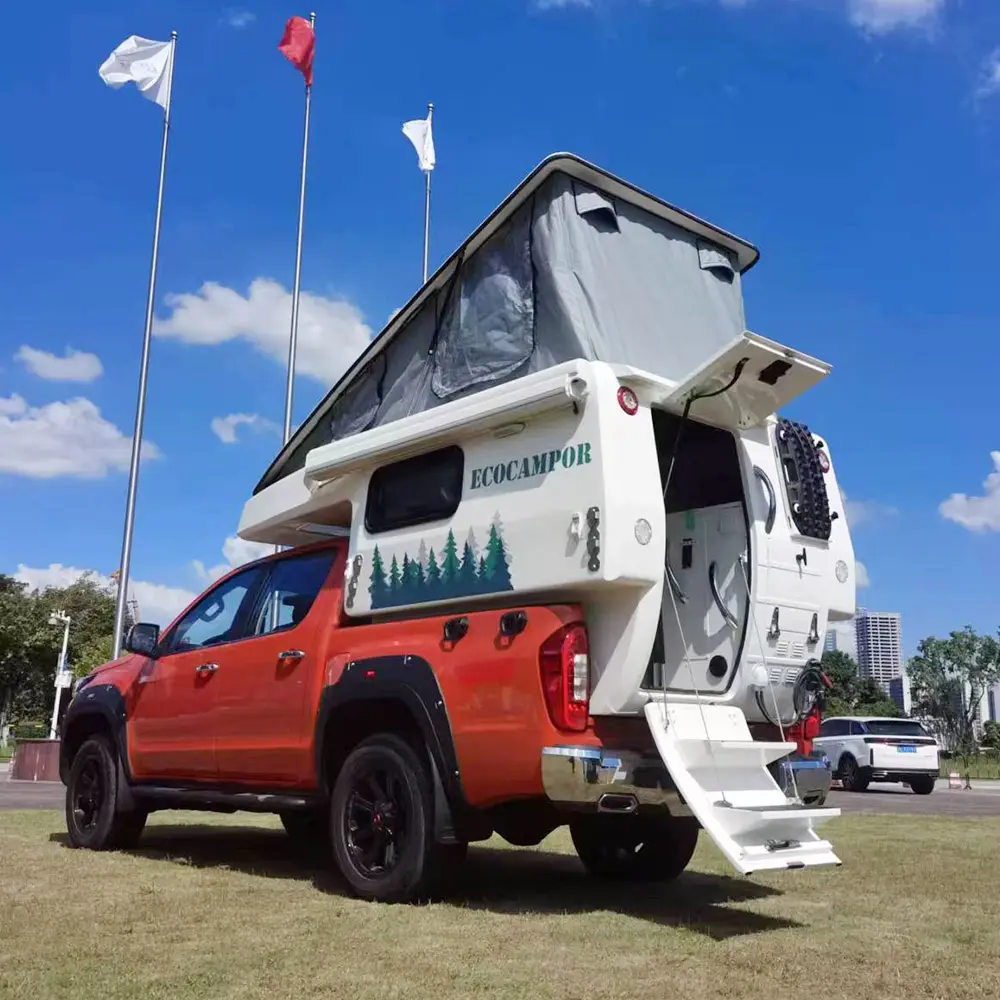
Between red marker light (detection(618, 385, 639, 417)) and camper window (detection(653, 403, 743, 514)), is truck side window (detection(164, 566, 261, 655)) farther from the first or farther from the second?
red marker light (detection(618, 385, 639, 417))

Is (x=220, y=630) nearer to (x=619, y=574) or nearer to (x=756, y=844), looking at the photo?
(x=619, y=574)

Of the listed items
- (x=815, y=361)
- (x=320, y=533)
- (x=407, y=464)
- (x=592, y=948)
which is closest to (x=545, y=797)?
(x=592, y=948)

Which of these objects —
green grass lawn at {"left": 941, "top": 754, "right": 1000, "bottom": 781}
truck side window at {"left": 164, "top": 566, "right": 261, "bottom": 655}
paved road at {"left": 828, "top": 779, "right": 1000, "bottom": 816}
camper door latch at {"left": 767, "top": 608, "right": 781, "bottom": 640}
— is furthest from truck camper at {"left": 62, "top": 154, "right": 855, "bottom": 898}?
green grass lawn at {"left": 941, "top": 754, "right": 1000, "bottom": 781}

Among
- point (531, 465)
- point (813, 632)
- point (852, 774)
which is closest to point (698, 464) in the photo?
point (813, 632)

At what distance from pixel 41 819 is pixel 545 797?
7.13 metres

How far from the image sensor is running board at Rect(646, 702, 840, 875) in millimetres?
4797

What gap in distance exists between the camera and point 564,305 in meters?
5.70

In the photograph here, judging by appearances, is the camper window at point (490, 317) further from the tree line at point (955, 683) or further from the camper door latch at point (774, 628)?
the tree line at point (955, 683)

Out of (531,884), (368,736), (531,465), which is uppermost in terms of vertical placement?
(531,465)

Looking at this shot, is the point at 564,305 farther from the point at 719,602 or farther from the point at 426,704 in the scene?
the point at 426,704

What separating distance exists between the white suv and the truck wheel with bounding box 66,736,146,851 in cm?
1582

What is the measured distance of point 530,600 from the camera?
528 cm

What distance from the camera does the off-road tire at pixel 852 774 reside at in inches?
822

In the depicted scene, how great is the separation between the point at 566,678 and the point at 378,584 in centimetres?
154
